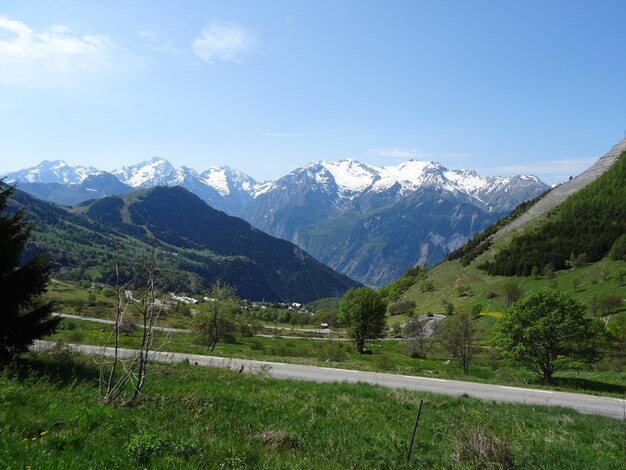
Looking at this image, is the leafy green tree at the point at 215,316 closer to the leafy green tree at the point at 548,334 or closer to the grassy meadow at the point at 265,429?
the grassy meadow at the point at 265,429

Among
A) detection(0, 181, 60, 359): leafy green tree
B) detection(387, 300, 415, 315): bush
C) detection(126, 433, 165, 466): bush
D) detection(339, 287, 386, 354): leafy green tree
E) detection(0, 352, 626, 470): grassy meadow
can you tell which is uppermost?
detection(0, 181, 60, 359): leafy green tree

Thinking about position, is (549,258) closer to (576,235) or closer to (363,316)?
(576,235)

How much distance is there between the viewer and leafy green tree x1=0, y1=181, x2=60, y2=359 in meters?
16.0

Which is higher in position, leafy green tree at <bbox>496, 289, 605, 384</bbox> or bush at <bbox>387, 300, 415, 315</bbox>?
leafy green tree at <bbox>496, 289, 605, 384</bbox>

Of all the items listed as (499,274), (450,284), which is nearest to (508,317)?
(499,274)

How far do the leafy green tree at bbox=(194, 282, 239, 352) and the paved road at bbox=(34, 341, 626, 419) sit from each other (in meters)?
14.3

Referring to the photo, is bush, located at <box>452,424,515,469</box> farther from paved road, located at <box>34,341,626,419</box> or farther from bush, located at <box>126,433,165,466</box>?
paved road, located at <box>34,341,626,419</box>

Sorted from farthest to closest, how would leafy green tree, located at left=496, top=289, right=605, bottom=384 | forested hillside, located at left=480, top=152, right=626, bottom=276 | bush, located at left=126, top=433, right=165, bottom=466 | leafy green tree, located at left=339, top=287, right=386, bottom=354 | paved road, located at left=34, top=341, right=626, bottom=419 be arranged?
forested hillside, located at left=480, top=152, right=626, bottom=276 → leafy green tree, located at left=339, top=287, right=386, bottom=354 → leafy green tree, located at left=496, top=289, right=605, bottom=384 → paved road, located at left=34, top=341, right=626, bottom=419 → bush, located at left=126, top=433, right=165, bottom=466

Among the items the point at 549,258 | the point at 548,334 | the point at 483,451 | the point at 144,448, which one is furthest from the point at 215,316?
the point at 549,258

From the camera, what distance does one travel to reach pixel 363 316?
221 feet

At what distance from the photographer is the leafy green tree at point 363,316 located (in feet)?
221

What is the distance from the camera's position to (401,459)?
10867 millimetres

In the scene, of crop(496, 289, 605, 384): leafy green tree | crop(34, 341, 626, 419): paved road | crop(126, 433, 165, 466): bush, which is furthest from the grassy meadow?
crop(496, 289, 605, 384): leafy green tree

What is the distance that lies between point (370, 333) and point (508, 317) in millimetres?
33721
